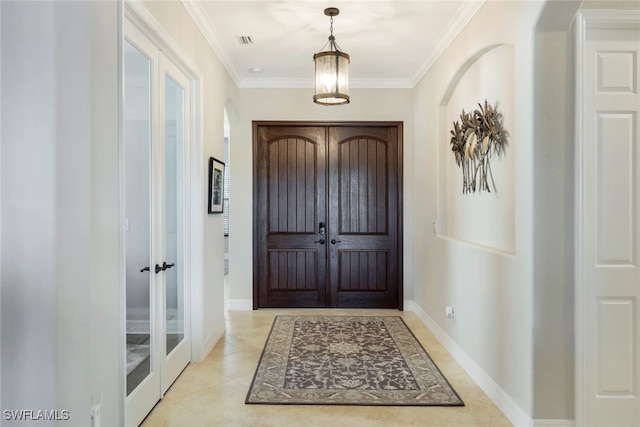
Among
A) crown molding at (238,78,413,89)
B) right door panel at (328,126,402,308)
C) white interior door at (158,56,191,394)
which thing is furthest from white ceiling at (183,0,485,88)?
right door panel at (328,126,402,308)

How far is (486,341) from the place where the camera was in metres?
2.88

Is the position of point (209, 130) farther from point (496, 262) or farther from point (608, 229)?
point (608, 229)

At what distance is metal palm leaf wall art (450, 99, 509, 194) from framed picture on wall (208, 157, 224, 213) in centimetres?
223

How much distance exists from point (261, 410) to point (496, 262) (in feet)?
5.87

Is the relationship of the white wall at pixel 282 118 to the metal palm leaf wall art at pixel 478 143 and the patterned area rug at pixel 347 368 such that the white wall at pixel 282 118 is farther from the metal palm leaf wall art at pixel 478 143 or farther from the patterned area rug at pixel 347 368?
the metal palm leaf wall art at pixel 478 143

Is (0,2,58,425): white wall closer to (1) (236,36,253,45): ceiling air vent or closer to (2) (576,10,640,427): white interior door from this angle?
(2) (576,10,640,427): white interior door

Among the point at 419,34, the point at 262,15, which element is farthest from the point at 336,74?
the point at 419,34

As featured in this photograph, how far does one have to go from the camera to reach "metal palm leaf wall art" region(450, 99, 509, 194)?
2.96 meters

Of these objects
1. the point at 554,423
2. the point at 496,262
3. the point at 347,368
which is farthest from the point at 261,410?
the point at 496,262

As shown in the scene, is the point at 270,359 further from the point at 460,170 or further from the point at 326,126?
the point at 326,126

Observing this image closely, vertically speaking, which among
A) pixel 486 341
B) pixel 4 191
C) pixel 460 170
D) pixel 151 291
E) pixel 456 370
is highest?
pixel 460 170

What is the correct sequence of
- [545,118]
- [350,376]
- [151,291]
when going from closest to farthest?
[545,118], [151,291], [350,376]

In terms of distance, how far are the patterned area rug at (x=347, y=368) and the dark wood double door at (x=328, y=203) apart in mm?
873

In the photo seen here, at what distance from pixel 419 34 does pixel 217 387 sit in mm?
3403
